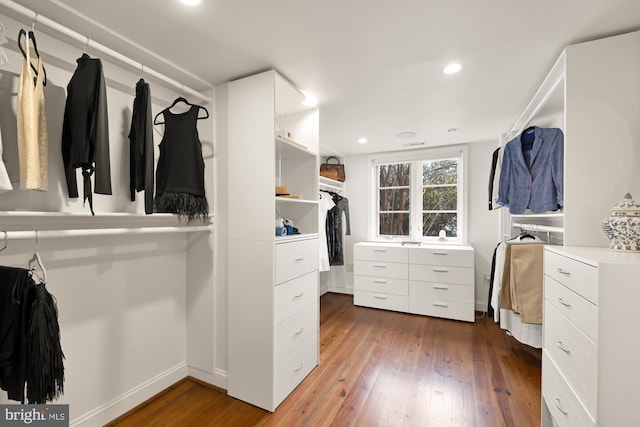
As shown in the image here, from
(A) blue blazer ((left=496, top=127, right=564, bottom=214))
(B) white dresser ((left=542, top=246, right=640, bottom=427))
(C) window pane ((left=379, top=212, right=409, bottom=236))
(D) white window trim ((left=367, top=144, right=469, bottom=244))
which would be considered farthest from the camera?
(C) window pane ((left=379, top=212, right=409, bottom=236))

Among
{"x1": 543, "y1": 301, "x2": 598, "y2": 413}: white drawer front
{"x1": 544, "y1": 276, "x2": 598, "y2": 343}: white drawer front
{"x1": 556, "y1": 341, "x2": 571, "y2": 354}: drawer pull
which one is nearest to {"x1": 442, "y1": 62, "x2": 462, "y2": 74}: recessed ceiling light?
{"x1": 544, "y1": 276, "x2": 598, "y2": 343}: white drawer front

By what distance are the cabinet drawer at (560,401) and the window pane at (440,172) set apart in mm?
2861

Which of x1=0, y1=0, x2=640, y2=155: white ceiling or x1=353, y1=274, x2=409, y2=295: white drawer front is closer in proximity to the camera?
x1=0, y1=0, x2=640, y2=155: white ceiling

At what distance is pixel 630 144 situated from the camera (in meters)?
1.42

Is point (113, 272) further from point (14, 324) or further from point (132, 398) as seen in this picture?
point (132, 398)

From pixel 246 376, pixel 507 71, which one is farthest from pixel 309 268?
pixel 507 71

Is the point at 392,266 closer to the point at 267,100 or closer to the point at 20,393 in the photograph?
the point at 267,100

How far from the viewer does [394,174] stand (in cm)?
433

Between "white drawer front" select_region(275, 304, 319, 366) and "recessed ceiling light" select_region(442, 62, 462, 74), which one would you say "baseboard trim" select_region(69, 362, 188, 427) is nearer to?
"white drawer front" select_region(275, 304, 319, 366)

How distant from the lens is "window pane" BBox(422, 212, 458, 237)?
3.95 meters

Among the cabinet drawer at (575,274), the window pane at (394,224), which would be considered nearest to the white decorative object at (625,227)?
the cabinet drawer at (575,274)

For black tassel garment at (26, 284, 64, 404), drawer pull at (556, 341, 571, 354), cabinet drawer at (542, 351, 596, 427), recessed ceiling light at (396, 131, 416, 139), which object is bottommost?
cabinet drawer at (542, 351, 596, 427)

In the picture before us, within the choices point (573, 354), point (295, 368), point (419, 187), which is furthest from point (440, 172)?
point (295, 368)

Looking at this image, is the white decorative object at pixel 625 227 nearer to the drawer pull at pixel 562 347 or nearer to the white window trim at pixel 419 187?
the drawer pull at pixel 562 347
